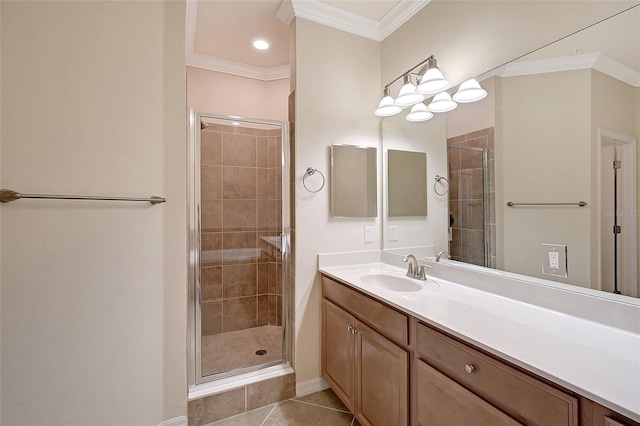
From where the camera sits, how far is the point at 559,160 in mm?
1195

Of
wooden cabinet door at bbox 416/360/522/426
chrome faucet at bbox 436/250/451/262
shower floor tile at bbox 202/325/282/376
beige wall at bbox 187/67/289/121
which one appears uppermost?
beige wall at bbox 187/67/289/121

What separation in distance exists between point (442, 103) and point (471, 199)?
62 centimetres

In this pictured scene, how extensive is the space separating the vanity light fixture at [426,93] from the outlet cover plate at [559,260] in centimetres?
83

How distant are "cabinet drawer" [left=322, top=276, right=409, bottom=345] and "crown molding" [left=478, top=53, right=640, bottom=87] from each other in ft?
4.07

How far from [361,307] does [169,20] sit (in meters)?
1.93

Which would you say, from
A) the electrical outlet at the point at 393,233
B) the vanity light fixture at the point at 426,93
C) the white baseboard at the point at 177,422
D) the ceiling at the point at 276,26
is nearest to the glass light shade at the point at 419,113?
the vanity light fixture at the point at 426,93

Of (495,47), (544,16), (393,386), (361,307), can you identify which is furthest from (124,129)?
(544,16)

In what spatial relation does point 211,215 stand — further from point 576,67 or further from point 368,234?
point 576,67

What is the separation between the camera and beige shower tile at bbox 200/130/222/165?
1.86 m

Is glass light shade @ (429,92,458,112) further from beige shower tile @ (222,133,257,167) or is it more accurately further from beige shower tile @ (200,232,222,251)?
beige shower tile @ (200,232,222,251)

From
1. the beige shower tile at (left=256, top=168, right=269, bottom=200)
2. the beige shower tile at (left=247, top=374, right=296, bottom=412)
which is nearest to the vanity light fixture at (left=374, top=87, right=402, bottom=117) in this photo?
the beige shower tile at (left=256, top=168, right=269, bottom=200)

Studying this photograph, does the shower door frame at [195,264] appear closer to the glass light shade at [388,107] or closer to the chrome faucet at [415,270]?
the glass light shade at [388,107]

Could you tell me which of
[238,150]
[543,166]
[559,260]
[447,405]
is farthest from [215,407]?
[543,166]

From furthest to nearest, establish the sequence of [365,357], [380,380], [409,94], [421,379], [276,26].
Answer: [276,26]
[409,94]
[365,357]
[380,380]
[421,379]
